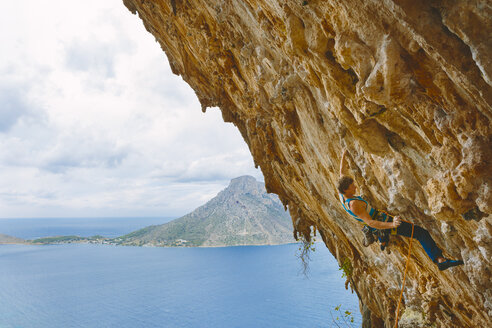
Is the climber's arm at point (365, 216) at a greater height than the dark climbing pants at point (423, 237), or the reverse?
the climber's arm at point (365, 216)

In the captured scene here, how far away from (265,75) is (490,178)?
5.18 m

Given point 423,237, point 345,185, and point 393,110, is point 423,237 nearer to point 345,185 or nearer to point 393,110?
point 345,185

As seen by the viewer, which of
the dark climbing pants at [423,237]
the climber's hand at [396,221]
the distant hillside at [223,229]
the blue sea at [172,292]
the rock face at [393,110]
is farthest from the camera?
the distant hillside at [223,229]

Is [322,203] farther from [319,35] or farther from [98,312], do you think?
[98,312]

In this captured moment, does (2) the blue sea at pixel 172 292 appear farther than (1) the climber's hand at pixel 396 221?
Yes

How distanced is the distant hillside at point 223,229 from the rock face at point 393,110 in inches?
5197

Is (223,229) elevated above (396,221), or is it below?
below

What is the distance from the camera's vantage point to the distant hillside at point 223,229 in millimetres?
137000

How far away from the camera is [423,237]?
14.4 feet

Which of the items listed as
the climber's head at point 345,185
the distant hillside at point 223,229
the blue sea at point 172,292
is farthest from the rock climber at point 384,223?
the distant hillside at point 223,229

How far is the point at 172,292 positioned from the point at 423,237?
66.8 metres

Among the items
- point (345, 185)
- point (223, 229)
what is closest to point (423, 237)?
point (345, 185)

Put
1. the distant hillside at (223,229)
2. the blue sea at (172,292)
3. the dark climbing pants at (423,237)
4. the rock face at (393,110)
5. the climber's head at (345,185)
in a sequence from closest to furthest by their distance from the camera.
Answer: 1. the rock face at (393,110)
2. the dark climbing pants at (423,237)
3. the climber's head at (345,185)
4. the blue sea at (172,292)
5. the distant hillside at (223,229)

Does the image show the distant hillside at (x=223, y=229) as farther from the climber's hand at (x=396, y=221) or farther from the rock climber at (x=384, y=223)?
the climber's hand at (x=396, y=221)
